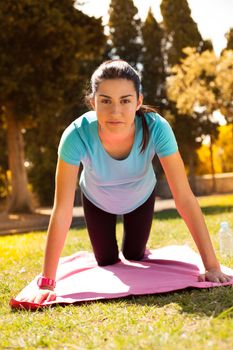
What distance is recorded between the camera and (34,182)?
3091cm

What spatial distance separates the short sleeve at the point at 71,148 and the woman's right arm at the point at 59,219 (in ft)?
0.15

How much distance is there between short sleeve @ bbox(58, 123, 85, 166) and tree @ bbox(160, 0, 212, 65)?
2025 centimetres

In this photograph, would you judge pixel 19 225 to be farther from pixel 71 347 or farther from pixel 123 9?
pixel 123 9

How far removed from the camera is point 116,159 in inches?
164

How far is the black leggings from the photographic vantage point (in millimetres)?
4793

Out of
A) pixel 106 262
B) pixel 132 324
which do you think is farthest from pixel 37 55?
pixel 132 324

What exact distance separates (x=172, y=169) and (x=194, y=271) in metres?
0.97

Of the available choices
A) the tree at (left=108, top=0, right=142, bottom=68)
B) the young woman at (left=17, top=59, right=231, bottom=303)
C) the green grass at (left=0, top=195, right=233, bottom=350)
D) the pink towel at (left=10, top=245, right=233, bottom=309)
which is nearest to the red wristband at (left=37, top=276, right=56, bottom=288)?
the young woman at (left=17, top=59, right=231, bottom=303)

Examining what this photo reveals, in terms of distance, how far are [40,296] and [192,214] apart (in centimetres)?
125

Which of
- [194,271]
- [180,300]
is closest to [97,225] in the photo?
[194,271]

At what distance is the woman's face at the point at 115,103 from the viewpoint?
3.69m

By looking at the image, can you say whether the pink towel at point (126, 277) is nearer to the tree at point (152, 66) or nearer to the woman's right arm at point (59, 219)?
the woman's right arm at point (59, 219)

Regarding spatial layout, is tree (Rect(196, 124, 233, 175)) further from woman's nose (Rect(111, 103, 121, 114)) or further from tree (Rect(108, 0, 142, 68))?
woman's nose (Rect(111, 103, 121, 114))

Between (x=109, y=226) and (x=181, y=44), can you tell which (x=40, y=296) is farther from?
(x=181, y=44)
